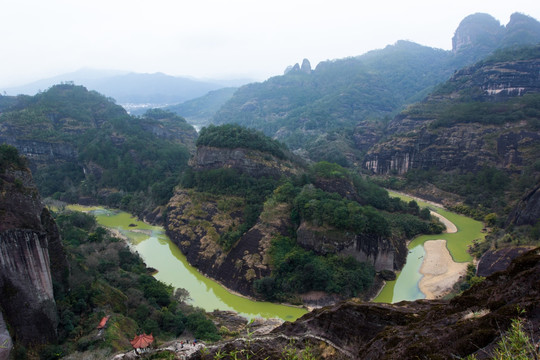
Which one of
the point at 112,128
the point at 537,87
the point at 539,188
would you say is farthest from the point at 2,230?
the point at 537,87

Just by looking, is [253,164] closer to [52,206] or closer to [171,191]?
[171,191]

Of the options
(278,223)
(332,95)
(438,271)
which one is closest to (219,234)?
(278,223)

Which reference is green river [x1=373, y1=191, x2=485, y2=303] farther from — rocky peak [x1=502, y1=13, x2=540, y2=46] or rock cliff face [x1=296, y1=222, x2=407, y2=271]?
rocky peak [x1=502, y1=13, x2=540, y2=46]

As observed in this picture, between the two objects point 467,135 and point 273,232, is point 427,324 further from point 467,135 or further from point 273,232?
point 467,135

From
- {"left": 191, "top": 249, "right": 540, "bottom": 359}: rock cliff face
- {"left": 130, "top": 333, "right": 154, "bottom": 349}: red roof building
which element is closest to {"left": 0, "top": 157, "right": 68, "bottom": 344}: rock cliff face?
{"left": 130, "top": 333, "right": 154, "bottom": 349}: red roof building

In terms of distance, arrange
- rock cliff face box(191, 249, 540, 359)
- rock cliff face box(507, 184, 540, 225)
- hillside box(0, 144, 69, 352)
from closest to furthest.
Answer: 1. rock cliff face box(191, 249, 540, 359)
2. hillside box(0, 144, 69, 352)
3. rock cliff face box(507, 184, 540, 225)

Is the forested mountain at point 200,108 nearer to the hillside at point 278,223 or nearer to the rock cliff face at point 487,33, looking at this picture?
the rock cliff face at point 487,33
